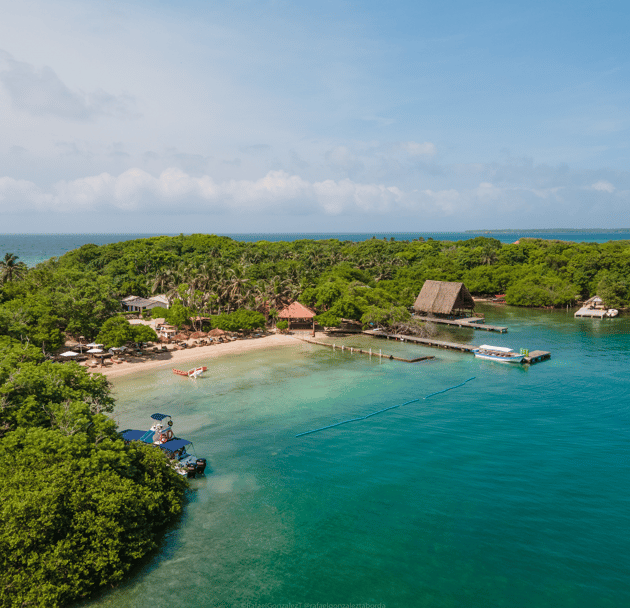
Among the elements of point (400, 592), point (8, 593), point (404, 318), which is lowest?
point (400, 592)

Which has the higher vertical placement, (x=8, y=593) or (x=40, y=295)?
(x=40, y=295)

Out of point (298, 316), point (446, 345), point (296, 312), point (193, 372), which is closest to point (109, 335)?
point (193, 372)

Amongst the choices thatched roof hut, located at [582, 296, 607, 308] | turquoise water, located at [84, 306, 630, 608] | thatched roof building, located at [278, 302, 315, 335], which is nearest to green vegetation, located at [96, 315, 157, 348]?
turquoise water, located at [84, 306, 630, 608]

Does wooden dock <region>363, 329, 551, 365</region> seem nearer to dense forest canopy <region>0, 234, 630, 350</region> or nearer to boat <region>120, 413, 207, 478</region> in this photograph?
dense forest canopy <region>0, 234, 630, 350</region>

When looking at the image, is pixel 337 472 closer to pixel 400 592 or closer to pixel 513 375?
pixel 400 592

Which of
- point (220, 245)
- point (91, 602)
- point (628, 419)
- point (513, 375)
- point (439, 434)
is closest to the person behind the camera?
point (91, 602)

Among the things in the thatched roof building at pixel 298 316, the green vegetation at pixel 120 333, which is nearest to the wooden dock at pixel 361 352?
the thatched roof building at pixel 298 316

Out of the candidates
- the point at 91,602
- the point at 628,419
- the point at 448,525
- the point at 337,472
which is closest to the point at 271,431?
the point at 337,472
